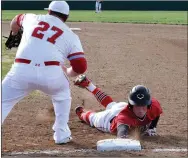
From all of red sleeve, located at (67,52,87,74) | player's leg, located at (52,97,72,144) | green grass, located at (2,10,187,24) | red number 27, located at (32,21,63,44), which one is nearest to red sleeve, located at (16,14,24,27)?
red number 27, located at (32,21,63,44)

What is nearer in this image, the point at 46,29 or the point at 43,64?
the point at 43,64

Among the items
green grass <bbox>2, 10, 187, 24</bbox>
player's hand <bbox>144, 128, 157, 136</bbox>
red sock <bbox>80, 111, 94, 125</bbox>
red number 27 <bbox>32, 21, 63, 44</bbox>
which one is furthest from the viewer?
green grass <bbox>2, 10, 187, 24</bbox>

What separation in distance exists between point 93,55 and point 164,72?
3148 millimetres

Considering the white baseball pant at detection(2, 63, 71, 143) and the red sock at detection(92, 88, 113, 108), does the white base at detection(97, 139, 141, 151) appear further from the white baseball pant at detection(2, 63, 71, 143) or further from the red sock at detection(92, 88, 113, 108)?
the red sock at detection(92, 88, 113, 108)

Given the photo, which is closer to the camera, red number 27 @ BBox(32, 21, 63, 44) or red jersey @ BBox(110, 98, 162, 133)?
red number 27 @ BBox(32, 21, 63, 44)

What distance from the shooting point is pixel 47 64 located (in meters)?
5.62

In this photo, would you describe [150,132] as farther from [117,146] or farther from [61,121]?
[61,121]

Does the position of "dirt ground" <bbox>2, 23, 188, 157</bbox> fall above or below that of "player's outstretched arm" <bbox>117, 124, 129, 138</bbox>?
below

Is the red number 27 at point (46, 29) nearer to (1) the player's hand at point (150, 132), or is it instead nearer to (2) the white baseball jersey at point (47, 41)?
(2) the white baseball jersey at point (47, 41)

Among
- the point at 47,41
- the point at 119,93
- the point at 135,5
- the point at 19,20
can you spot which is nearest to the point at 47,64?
the point at 47,41

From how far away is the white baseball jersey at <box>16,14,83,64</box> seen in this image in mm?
5621

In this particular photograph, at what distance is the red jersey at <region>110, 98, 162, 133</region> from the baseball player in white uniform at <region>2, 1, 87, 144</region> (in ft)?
2.23

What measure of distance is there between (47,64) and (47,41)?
28 centimetres

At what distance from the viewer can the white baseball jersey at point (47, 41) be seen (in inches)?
221
